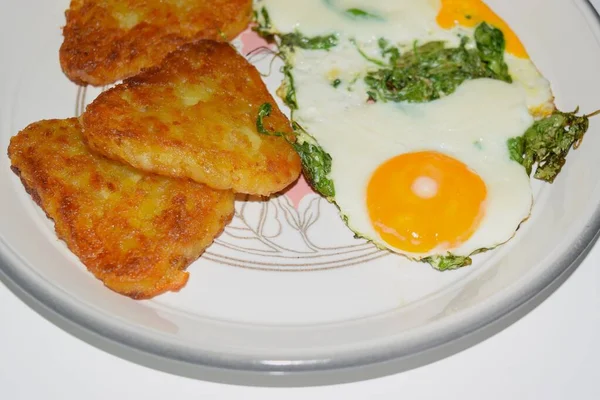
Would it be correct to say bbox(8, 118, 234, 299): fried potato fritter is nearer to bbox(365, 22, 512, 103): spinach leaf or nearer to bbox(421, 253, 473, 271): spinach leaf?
bbox(421, 253, 473, 271): spinach leaf

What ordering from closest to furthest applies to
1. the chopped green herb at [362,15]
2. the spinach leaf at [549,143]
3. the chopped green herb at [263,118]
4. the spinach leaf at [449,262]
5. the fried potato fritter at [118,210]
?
the fried potato fritter at [118,210] → the spinach leaf at [449,262] → the chopped green herb at [263,118] → the spinach leaf at [549,143] → the chopped green herb at [362,15]

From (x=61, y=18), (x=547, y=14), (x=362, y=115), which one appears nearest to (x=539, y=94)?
(x=547, y=14)

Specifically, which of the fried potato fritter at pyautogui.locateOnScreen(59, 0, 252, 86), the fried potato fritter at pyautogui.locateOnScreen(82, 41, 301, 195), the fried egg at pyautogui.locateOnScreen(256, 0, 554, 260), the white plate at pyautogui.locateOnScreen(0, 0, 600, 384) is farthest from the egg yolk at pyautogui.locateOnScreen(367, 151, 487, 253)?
the fried potato fritter at pyautogui.locateOnScreen(59, 0, 252, 86)

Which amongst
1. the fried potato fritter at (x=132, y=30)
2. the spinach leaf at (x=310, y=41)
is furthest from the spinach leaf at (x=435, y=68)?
the fried potato fritter at (x=132, y=30)

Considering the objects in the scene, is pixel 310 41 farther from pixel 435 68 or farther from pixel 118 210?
pixel 118 210

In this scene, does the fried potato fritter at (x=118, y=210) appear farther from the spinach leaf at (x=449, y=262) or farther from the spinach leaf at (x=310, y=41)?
the spinach leaf at (x=310, y=41)

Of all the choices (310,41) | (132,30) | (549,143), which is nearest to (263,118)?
(310,41)
